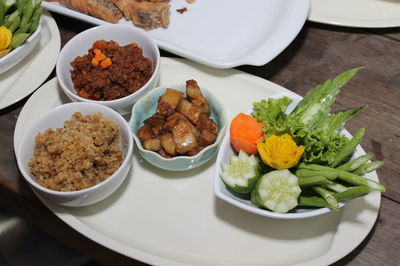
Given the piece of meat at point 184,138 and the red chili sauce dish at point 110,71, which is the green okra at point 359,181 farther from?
the red chili sauce dish at point 110,71

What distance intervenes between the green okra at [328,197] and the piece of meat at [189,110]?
0.56 m

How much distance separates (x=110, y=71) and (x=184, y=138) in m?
0.53

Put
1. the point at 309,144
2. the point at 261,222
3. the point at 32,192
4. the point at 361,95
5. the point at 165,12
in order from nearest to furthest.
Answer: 1. the point at 309,144
2. the point at 261,222
3. the point at 32,192
4. the point at 361,95
5. the point at 165,12

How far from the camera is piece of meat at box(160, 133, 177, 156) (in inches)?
66.6

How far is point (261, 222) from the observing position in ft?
5.40

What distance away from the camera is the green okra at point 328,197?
142 cm

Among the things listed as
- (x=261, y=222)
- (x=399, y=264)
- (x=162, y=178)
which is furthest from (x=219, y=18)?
(x=399, y=264)

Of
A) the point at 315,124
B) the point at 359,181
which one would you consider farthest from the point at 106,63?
the point at 359,181

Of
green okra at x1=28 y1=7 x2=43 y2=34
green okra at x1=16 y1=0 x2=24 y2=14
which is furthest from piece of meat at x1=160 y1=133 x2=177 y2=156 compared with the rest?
green okra at x1=16 y1=0 x2=24 y2=14

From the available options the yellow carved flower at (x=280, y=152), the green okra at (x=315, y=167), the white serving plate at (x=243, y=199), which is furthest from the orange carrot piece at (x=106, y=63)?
the green okra at (x=315, y=167)

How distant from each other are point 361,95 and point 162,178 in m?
1.03

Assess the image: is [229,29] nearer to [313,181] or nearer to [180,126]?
[180,126]

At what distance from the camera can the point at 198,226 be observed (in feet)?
5.44

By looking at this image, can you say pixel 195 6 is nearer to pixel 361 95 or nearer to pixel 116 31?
pixel 116 31
